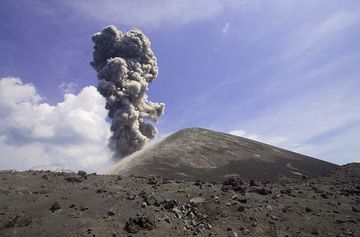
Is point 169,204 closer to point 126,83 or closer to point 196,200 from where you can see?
point 196,200

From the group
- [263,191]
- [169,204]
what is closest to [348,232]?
[263,191]

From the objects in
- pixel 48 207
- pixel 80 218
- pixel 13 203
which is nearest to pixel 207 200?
pixel 80 218

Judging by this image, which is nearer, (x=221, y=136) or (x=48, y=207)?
(x=48, y=207)

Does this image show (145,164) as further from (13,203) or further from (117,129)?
(13,203)

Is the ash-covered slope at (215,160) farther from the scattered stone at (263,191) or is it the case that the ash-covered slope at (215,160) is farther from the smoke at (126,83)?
the scattered stone at (263,191)

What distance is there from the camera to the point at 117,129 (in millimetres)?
55438

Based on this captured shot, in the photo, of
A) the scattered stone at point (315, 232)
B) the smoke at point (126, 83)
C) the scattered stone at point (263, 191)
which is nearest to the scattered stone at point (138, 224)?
the scattered stone at point (315, 232)

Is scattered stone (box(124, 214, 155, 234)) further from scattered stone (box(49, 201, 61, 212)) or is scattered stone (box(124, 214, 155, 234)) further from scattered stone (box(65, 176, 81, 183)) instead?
scattered stone (box(65, 176, 81, 183))

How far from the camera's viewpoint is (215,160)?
45.8 m

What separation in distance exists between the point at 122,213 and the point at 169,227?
8.42 feet

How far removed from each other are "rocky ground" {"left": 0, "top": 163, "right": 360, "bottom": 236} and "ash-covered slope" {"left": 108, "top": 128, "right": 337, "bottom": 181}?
14339 mm

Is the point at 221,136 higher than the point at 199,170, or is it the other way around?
the point at 221,136

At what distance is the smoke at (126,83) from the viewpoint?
55.4 metres

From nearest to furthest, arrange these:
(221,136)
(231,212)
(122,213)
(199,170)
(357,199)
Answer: (122,213)
(231,212)
(357,199)
(199,170)
(221,136)
